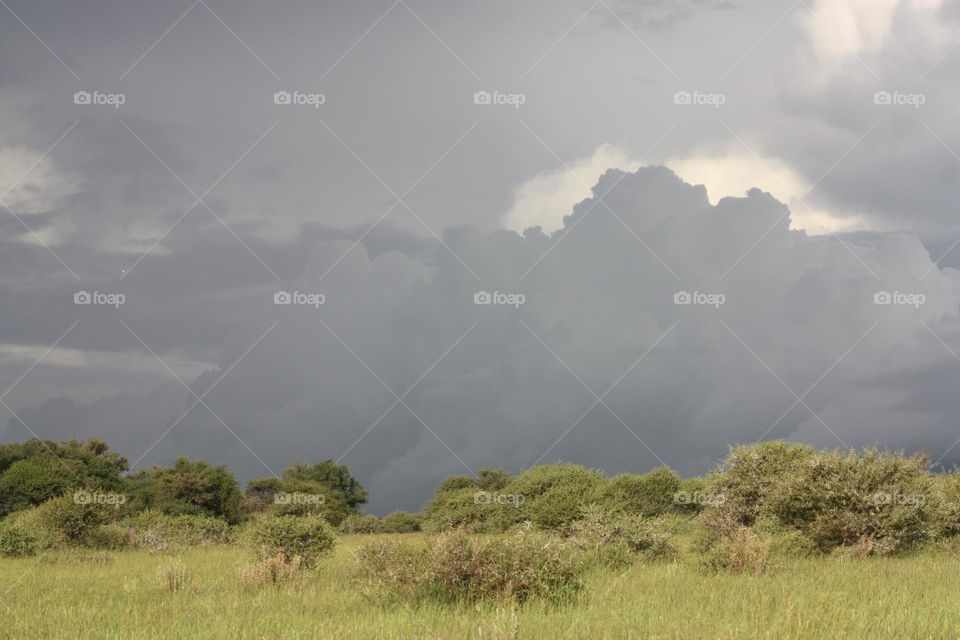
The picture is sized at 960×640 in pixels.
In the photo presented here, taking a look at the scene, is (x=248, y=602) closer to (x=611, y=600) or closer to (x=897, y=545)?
(x=611, y=600)

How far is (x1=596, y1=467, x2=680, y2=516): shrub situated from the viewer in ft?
173

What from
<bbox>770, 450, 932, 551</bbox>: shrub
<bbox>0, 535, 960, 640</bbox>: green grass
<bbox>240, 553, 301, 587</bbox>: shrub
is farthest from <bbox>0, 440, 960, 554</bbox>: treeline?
<bbox>240, 553, 301, 587</bbox>: shrub

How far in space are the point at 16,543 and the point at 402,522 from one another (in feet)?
142

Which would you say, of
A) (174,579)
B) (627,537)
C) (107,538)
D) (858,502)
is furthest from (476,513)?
(174,579)

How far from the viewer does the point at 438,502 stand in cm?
5812

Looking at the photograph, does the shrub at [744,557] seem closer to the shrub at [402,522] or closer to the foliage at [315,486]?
the shrub at [402,522]

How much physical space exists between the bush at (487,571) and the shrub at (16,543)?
67.4 feet

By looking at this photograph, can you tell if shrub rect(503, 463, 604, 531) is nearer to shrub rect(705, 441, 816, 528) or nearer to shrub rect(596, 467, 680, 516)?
shrub rect(596, 467, 680, 516)

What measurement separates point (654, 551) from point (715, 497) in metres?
9.99

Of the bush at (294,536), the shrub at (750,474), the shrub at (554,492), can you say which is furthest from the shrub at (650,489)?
the bush at (294,536)

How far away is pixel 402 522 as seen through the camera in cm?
7219

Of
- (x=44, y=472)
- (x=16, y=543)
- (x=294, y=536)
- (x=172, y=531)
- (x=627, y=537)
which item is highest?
(x=44, y=472)

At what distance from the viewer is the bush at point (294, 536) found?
2366 cm

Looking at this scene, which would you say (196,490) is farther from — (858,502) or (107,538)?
(858,502)
